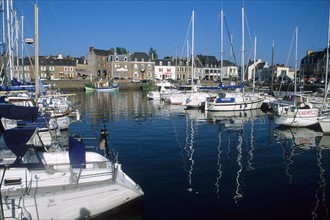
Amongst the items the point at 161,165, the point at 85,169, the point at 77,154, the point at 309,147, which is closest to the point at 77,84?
the point at 309,147

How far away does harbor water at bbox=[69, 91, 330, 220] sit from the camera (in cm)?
1215

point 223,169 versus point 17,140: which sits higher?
point 17,140

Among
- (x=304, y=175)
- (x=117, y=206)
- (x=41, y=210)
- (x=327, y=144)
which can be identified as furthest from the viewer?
(x=327, y=144)

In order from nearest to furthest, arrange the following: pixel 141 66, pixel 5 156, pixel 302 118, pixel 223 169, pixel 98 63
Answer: pixel 5 156 < pixel 223 169 < pixel 302 118 < pixel 98 63 < pixel 141 66

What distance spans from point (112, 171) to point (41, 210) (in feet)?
8.92

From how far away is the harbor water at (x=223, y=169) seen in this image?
12.1 m

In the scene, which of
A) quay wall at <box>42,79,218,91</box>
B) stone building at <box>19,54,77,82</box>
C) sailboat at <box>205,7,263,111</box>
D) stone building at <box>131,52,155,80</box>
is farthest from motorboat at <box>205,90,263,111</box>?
stone building at <box>19,54,77,82</box>

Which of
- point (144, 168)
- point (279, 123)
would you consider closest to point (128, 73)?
point (279, 123)

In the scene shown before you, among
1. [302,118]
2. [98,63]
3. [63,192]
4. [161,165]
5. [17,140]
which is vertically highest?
[98,63]

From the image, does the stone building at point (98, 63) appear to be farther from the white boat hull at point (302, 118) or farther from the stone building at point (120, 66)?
the white boat hull at point (302, 118)

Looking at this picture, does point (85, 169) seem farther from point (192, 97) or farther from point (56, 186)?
point (192, 97)

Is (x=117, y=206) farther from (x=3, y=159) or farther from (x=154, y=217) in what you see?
(x=3, y=159)

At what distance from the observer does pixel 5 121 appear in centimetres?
2175

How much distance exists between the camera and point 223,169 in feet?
56.6
